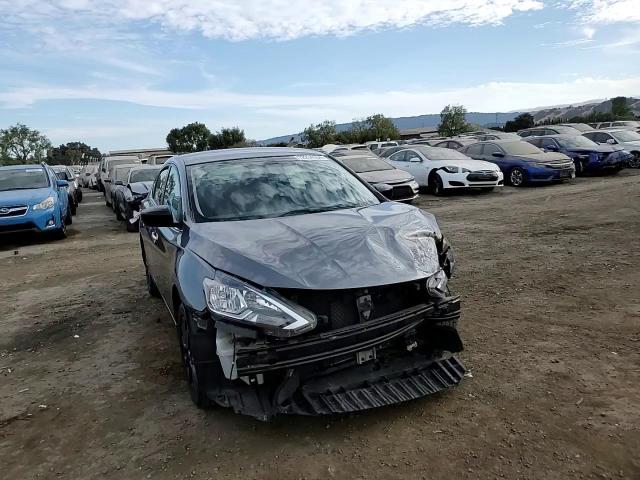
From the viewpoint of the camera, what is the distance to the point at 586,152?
58.6 ft

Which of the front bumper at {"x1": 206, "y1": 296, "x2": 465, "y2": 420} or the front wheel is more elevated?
the front bumper at {"x1": 206, "y1": 296, "x2": 465, "y2": 420}

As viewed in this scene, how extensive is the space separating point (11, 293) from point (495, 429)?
Result: 622 cm

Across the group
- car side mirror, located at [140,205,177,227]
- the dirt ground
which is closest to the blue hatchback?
the dirt ground

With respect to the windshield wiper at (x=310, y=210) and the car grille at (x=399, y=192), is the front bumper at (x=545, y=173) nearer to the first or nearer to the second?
the car grille at (x=399, y=192)

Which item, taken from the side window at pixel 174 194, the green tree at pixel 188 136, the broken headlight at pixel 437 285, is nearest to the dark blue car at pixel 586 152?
the side window at pixel 174 194

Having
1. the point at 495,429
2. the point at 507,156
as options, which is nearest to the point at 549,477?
the point at 495,429

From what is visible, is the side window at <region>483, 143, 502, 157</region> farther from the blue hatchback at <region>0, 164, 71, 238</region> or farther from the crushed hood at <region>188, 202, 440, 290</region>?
the crushed hood at <region>188, 202, 440, 290</region>

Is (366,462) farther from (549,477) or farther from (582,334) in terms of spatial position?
(582,334)

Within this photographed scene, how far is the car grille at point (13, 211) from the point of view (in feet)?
32.8

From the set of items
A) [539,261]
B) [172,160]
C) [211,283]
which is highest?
[172,160]

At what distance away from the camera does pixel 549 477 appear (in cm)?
247

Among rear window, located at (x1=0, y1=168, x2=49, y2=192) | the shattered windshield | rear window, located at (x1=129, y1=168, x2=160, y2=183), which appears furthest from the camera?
rear window, located at (x1=129, y1=168, x2=160, y2=183)

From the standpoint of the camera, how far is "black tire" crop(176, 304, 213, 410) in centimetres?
312

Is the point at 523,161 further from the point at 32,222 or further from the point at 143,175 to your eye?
the point at 32,222
